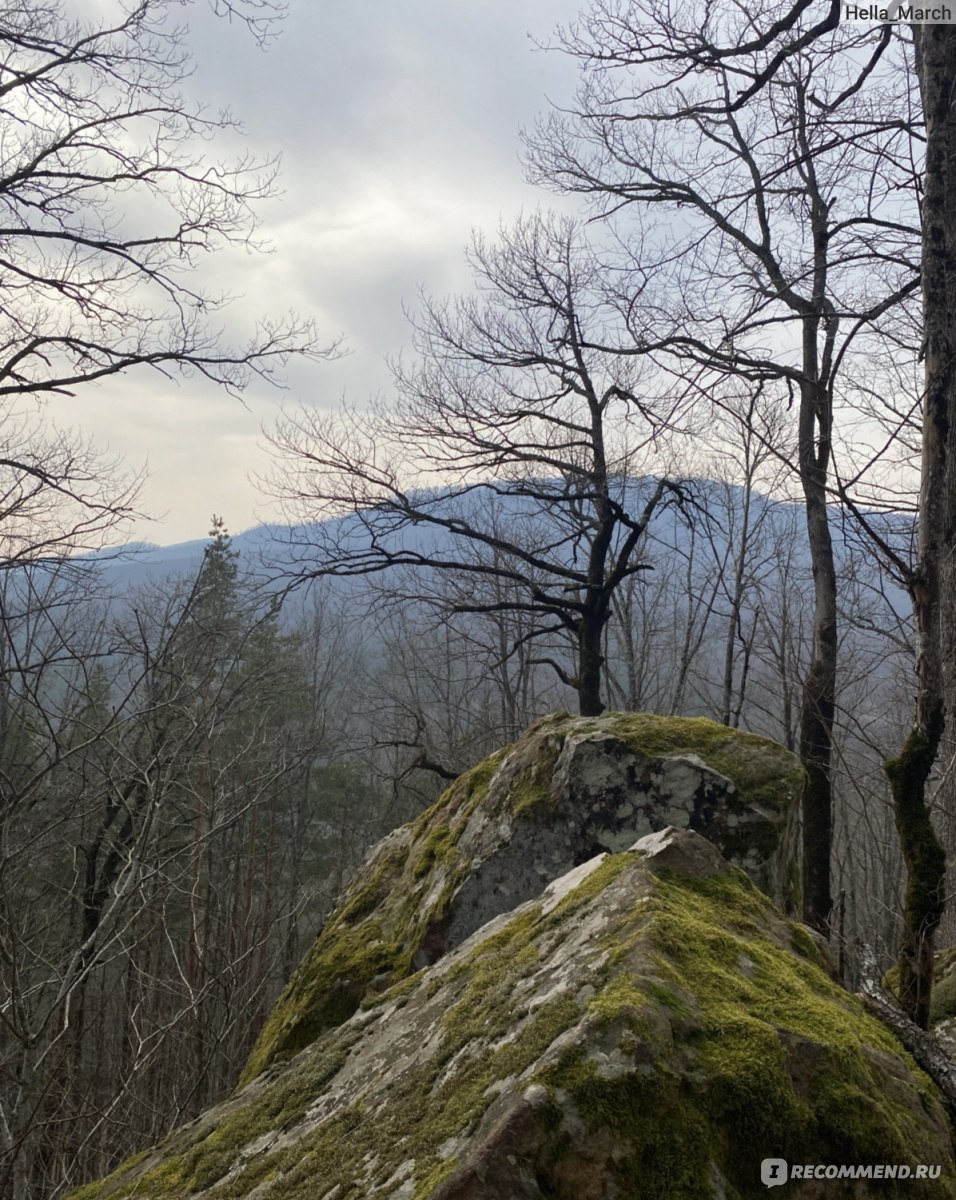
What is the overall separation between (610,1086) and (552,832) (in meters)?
3.36

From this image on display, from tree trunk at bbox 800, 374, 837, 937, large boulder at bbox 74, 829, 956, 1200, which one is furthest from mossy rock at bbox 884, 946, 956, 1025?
tree trunk at bbox 800, 374, 837, 937

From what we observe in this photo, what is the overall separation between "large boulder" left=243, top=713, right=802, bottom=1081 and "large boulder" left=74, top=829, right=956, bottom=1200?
1.96 meters

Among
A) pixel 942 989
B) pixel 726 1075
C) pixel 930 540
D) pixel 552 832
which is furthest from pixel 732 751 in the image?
pixel 726 1075

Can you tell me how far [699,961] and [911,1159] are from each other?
0.60 meters

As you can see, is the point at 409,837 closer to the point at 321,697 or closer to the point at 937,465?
the point at 937,465

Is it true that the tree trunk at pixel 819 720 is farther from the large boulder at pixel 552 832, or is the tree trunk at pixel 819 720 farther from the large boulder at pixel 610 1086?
the large boulder at pixel 610 1086

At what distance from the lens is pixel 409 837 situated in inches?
256

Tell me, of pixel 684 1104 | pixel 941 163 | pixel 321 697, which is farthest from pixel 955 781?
pixel 321 697

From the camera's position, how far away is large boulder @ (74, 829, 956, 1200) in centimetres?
182

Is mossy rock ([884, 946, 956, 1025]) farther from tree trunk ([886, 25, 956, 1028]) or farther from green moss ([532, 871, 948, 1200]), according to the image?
green moss ([532, 871, 948, 1200])

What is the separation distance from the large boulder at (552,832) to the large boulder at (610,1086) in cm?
196

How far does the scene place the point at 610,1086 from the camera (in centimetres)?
185

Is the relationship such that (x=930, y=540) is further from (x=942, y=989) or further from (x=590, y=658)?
(x=590, y=658)

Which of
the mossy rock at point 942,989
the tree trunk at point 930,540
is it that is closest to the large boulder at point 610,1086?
the tree trunk at point 930,540
